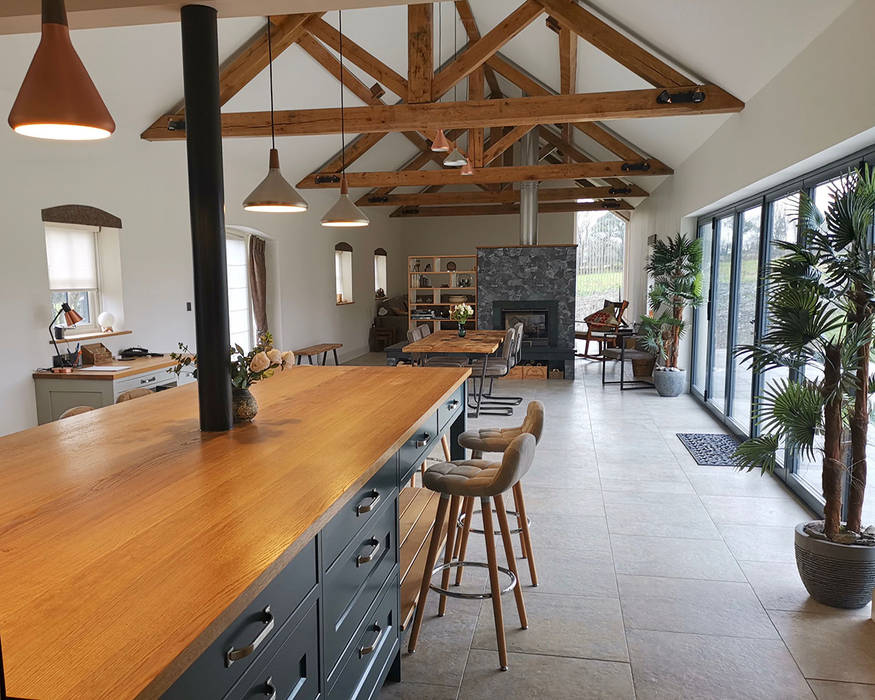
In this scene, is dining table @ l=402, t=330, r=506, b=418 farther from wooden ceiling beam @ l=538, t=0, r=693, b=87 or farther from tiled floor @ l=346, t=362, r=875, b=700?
wooden ceiling beam @ l=538, t=0, r=693, b=87

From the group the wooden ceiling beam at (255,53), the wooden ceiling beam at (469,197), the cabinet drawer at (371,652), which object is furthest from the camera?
the wooden ceiling beam at (469,197)

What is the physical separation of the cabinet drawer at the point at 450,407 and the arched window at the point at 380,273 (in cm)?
969

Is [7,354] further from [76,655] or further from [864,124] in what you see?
[864,124]

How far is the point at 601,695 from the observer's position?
7.36 ft

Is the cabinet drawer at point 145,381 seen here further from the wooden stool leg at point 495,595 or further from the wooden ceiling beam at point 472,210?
the wooden ceiling beam at point 472,210

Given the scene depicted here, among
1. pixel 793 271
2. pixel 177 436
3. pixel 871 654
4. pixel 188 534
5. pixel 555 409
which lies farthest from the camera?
pixel 555 409

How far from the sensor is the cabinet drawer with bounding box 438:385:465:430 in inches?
117

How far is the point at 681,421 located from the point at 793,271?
3788 millimetres

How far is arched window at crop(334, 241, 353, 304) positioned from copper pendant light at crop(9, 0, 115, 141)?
9578 mm

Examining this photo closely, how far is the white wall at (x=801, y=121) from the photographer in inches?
121

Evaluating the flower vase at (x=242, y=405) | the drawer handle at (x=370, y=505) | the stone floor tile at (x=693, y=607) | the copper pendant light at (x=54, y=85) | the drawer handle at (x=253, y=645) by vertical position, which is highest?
the copper pendant light at (x=54, y=85)

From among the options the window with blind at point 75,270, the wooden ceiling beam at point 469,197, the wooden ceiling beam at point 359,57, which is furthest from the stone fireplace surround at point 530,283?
the window with blind at point 75,270

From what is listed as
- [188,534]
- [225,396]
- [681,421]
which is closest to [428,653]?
[225,396]

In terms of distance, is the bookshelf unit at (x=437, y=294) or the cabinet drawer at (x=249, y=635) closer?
the cabinet drawer at (x=249, y=635)
